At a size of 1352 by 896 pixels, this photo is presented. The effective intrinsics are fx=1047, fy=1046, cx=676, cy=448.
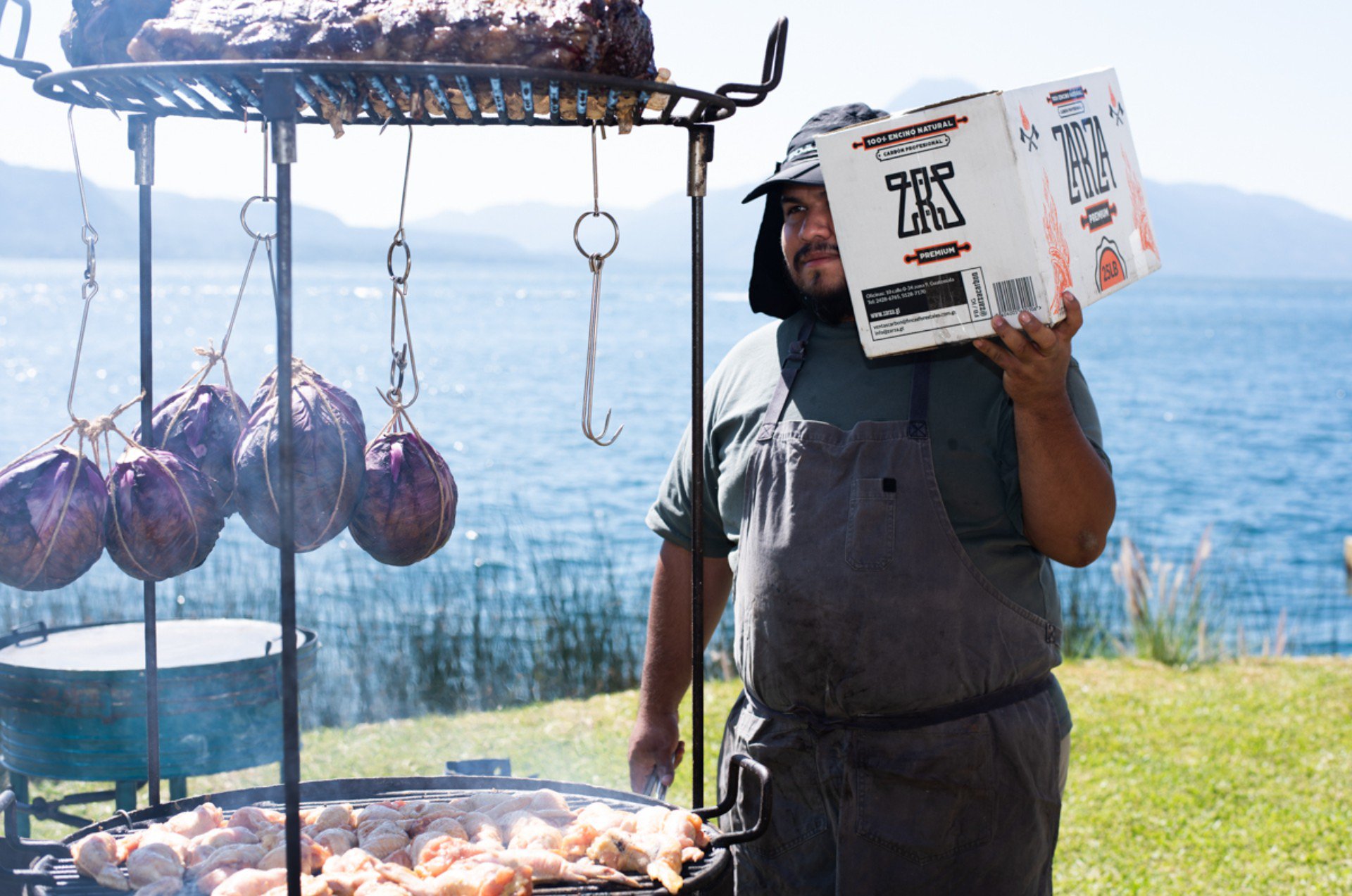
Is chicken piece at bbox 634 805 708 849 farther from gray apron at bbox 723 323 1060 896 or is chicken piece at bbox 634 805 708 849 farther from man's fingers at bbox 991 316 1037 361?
man's fingers at bbox 991 316 1037 361

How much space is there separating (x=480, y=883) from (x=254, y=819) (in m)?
0.55

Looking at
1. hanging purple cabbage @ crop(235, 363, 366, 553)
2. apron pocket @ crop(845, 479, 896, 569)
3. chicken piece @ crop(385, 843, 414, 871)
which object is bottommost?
chicken piece @ crop(385, 843, 414, 871)

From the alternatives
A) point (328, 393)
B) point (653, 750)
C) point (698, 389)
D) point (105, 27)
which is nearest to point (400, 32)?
point (105, 27)

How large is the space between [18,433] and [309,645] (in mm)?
16077

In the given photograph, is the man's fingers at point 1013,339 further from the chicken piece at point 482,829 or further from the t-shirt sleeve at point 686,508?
the chicken piece at point 482,829

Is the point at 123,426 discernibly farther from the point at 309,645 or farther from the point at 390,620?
the point at 309,645

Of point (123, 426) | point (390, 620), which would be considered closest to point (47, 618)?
point (390, 620)

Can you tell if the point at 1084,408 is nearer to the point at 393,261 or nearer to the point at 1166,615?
the point at 393,261

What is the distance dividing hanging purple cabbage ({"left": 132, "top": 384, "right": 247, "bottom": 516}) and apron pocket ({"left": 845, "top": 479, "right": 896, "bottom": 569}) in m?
1.23

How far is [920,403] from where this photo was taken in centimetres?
225

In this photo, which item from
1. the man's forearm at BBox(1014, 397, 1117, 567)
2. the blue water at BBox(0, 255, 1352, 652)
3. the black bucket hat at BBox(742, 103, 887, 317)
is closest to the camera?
the man's forearm at BBox(1014, 397, 1117, 567)

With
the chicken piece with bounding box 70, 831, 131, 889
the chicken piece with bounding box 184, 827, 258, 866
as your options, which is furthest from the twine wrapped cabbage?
the chicken piece with bounding box 70, 831, 131, 889

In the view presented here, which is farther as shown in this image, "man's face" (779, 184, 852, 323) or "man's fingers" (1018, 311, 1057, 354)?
"man's face" (779, 184, 852, 323)

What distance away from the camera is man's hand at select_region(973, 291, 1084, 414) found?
1.79 m
